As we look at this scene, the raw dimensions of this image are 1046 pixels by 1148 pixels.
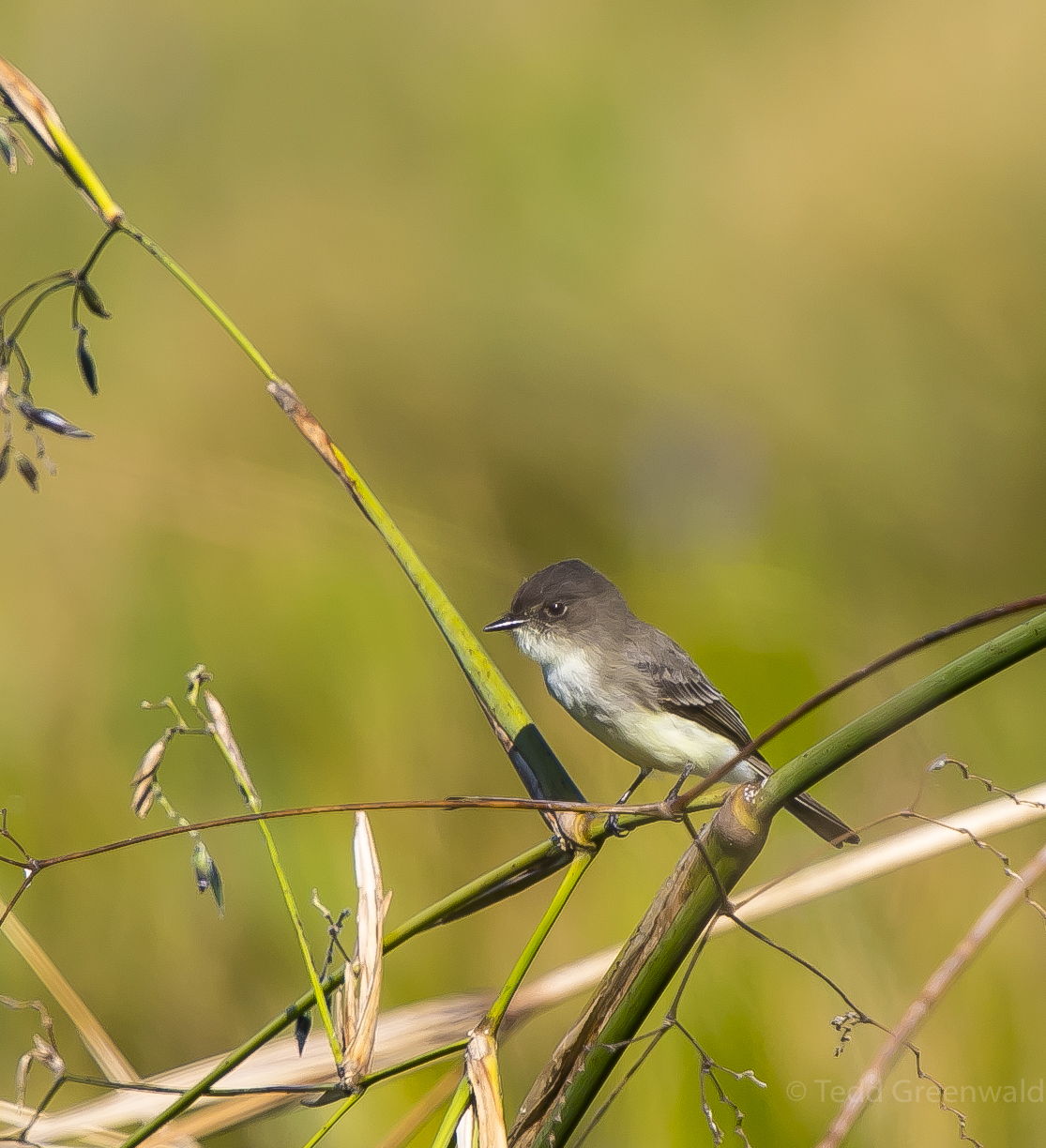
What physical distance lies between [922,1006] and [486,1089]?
35 centimetres

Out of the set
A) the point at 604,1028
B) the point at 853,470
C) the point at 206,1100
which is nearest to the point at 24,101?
the point at 604,1028

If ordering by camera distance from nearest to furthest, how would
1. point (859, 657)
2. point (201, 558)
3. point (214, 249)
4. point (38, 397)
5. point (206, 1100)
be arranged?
point (206, 1100), point (859, 657), point (201, 558), point (38, 397), point (214, 249)

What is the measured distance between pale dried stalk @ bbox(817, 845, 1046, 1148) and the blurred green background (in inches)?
42.0

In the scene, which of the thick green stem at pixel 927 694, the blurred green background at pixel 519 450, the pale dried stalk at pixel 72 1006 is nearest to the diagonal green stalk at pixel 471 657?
the thick green stem at pixel 927 694

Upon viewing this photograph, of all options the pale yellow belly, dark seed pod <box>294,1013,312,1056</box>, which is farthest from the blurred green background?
dark seed pod <box>294,1013,312,1056</box>

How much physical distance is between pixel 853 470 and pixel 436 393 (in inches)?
50.6

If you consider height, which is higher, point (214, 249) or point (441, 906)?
point (214, 249)

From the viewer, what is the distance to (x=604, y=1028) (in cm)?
94

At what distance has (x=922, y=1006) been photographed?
80 centimetres

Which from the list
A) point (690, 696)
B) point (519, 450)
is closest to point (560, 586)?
point (690, 696)

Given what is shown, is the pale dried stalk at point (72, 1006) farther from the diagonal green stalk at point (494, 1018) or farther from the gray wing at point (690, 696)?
the gray wing at point (690, 696)

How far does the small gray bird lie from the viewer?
92.5 inches

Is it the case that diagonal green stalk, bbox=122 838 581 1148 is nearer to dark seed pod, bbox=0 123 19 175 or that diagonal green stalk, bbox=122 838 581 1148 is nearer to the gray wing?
dark seed pod, bbox=0 123 19 175

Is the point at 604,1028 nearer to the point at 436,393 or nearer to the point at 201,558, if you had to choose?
the point at 201,558
